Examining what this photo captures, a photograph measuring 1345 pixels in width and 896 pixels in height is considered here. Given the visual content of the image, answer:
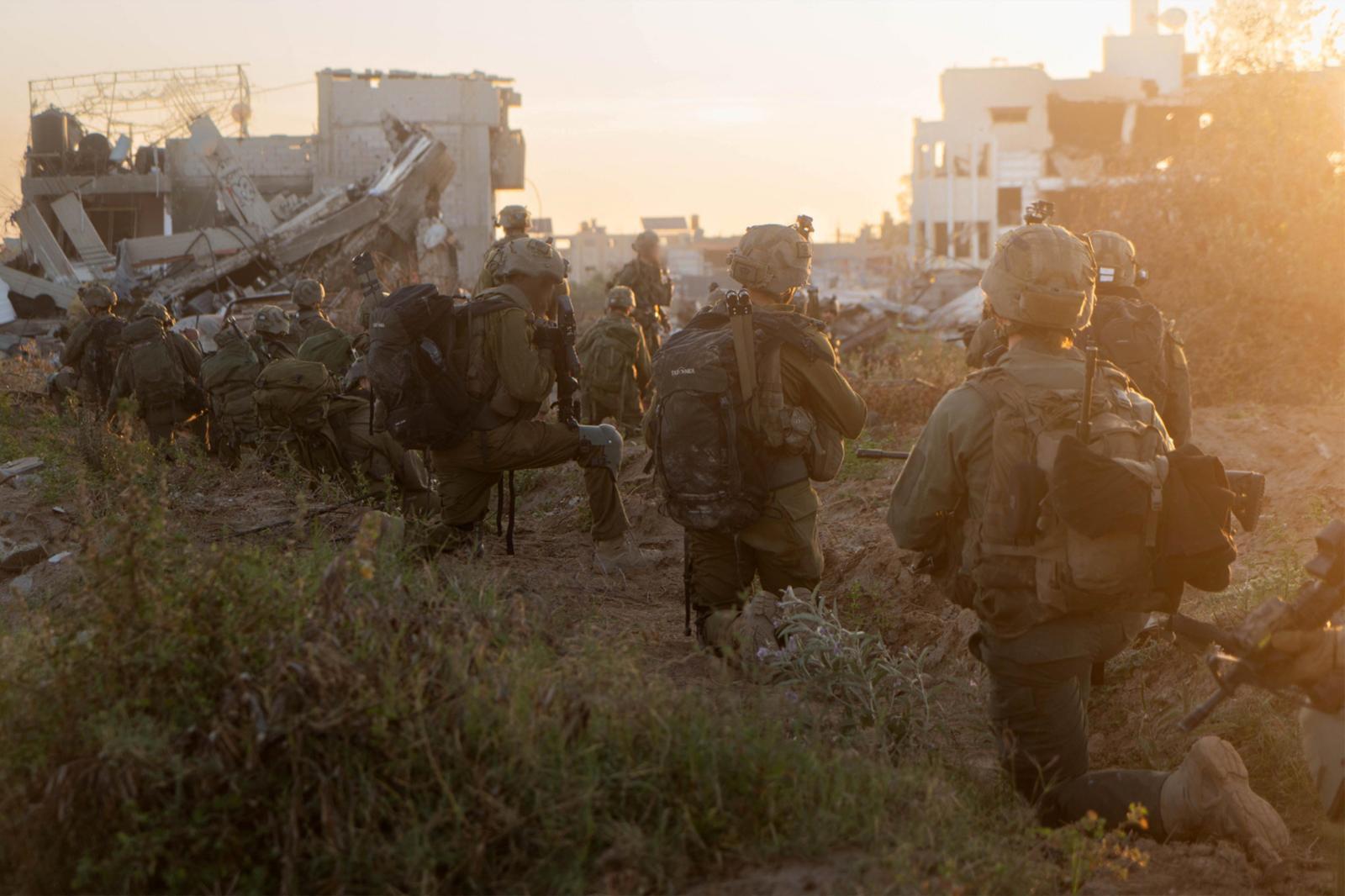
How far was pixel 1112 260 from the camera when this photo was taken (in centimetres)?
624

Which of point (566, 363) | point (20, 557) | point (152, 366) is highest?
point (566, 363)

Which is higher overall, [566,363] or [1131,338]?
[1131,338]

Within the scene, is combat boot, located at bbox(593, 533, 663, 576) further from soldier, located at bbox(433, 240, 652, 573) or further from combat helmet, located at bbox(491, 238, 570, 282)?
combat helmet, located at bbox(491, 238, 570, 282)

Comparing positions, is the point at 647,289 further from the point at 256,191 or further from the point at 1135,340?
the point at 256,191

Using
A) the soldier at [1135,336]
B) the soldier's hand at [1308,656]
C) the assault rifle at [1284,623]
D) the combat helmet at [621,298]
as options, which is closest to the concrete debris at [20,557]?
the combat helmet at [621,298]

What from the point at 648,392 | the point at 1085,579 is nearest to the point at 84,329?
the point at 648,392

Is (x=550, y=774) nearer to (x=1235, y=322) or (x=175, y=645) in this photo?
(x=175, y=645)

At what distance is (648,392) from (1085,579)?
8.64 meters

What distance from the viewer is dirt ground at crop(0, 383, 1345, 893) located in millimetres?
3814

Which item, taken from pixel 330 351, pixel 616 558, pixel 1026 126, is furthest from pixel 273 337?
pixel 1026 126

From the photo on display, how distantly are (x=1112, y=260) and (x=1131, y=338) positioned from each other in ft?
1.41

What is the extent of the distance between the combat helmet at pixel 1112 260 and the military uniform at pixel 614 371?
5.77 meters

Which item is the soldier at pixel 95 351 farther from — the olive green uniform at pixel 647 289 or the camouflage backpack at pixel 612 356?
the olive green uniform at pixel 647 289

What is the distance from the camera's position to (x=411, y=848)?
3.02 meters
